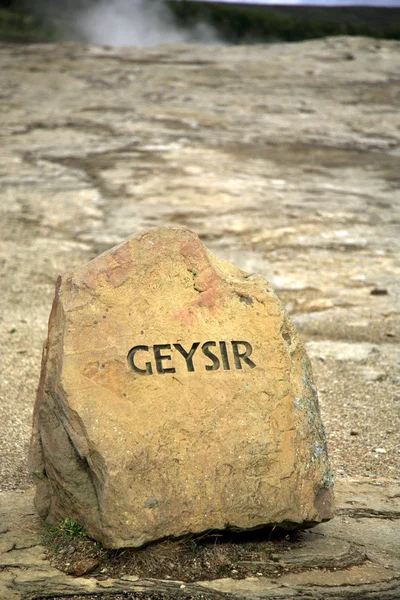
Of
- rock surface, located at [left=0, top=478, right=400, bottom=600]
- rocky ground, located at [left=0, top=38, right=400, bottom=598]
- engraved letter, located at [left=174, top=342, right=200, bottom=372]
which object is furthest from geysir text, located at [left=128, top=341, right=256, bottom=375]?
rocky ground, located at [left=0, top=38, right=400, bottom=598]

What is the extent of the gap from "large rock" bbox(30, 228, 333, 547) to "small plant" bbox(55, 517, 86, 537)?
45mm

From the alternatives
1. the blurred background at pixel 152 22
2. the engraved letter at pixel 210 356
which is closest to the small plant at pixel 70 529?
the engraved letter at pixel 210 356

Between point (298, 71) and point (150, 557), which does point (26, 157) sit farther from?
point (150, 557)

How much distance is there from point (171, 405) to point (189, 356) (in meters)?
0.20

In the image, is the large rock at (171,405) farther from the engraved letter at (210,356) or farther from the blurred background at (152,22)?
the blurred background at (152,22)

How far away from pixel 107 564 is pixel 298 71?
34.9 feet

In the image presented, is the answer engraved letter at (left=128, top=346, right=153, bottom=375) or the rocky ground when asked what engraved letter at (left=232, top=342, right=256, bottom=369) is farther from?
the rocky ground

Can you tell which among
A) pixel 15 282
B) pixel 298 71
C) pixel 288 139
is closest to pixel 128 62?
pixel 298 71

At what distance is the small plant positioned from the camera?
249cm

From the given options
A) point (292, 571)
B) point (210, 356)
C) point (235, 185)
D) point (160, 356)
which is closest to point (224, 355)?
point (210, 356)

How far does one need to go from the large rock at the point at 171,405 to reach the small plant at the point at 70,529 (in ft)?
0.15

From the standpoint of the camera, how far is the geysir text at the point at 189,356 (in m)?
2.49

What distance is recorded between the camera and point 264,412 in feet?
8.26

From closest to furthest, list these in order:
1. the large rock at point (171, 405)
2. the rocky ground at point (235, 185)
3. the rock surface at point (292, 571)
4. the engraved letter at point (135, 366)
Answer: the rock surface at point (292, 571) → the large rock at point (171, 405) → the engraved letter at point (135, 366) → the rocky ground at point (235, 185)
